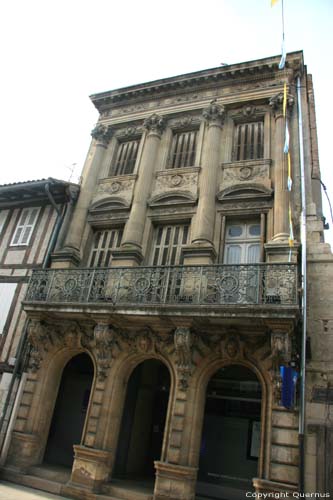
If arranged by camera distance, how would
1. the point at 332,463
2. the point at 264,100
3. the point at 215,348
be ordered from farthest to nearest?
the point at 264,100, the point at 215,348, the point at 332,463

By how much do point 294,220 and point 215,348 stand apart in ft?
13.1

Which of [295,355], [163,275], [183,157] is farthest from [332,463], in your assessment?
[183,157]

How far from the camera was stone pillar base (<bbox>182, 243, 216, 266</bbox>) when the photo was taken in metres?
10.1

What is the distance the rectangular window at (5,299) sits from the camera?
1182 centimetres

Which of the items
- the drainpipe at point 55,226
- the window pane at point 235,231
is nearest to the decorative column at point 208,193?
the window pane at point 235,231

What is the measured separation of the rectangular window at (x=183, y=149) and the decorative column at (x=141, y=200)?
603mm

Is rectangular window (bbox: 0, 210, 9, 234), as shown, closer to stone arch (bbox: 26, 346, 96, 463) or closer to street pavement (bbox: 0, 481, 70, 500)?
stone arch (bbox: 26, 346, 96, 463)

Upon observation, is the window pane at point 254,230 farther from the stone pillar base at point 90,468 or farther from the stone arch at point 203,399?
the stone pillar base at point 90,468

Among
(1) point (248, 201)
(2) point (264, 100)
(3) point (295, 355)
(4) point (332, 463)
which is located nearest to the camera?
(4) point (332, 463)

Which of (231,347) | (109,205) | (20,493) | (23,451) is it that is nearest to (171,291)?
(231,347)

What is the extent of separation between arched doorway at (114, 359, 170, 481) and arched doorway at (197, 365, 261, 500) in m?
1.53

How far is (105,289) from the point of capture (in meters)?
9.97

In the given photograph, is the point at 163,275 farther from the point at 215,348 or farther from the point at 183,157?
the point at 183,157

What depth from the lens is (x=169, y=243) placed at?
37.7ft
